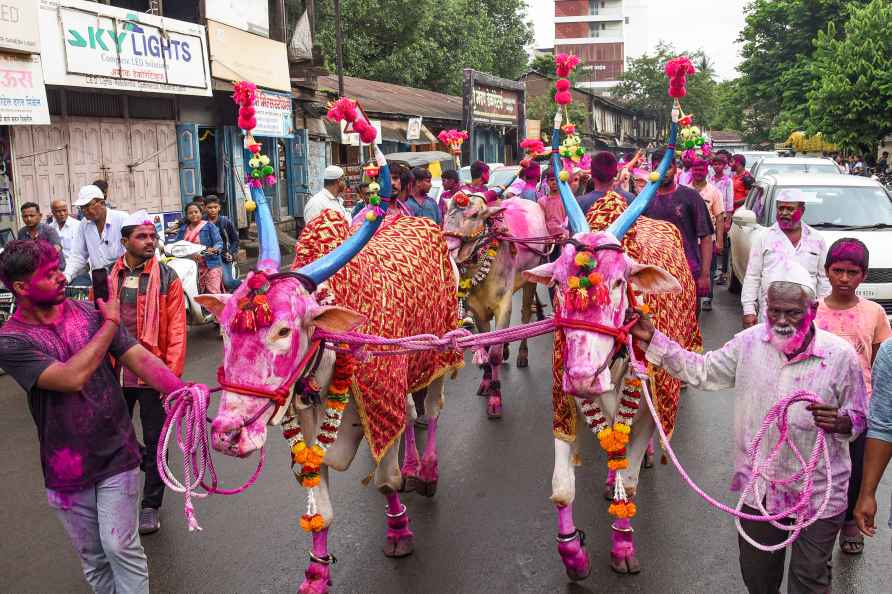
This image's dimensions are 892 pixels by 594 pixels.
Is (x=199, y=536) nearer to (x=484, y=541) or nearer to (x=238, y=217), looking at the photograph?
(x=484, y=541)

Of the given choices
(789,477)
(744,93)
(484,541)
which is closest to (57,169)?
(484,541)

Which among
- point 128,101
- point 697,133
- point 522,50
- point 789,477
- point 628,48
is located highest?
point 628,48

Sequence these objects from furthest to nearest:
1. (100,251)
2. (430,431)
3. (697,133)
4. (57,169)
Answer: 1. (57,169)
2. (100,251)
3. (430,431)
4. (697,133)

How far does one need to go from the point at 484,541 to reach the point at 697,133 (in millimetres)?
2692

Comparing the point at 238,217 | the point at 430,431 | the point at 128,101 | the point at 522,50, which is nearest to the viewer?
the point at 430,431

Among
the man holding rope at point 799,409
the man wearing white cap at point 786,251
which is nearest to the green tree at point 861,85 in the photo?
the man wearing white cap at point 786,251

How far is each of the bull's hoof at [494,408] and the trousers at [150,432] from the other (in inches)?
117

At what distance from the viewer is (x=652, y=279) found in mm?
4047

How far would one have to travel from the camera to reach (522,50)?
44.7 meters

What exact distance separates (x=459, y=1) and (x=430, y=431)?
1269 inches

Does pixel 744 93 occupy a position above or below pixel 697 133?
above

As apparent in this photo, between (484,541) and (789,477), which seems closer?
(789,477)

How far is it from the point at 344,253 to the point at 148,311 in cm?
159

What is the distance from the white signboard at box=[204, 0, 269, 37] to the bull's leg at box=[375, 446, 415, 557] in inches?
560
